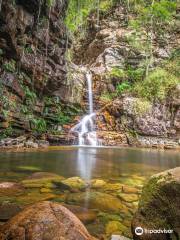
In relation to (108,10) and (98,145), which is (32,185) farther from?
(108,10)

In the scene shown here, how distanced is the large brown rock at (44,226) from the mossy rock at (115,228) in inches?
24.4

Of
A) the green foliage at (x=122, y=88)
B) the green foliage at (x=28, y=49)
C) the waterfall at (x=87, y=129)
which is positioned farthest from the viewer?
the green foliage at (x=122, y=88)

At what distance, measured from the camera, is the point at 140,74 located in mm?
23125

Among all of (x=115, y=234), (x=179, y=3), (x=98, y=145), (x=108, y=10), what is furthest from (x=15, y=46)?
(x=179, y=3)

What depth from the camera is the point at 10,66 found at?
44.4 feet

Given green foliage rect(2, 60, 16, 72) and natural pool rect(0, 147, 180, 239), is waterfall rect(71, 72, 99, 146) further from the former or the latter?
natural pool rect(0, 147, 180, 239)

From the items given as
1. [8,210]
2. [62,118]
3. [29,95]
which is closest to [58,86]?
[62,118]

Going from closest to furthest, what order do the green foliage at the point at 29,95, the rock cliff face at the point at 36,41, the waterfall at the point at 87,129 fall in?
the rock cliff face at the point at 36,41 → the green foliage at the point at 29,95 → the waterfall at the point at 87,129

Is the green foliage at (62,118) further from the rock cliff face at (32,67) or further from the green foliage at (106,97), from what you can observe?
the green foliage at (106,97)

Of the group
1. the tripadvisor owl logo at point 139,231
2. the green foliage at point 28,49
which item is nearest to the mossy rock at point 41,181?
the tripadvisor owl logo at point 139,231

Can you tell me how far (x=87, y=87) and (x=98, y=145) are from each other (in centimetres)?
673

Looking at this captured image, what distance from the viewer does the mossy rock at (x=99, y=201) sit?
12.5 ft

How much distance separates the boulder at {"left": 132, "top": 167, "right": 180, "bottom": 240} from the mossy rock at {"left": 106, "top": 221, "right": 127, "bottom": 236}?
12.9 inches

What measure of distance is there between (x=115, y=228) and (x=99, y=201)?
1070 millimetres
